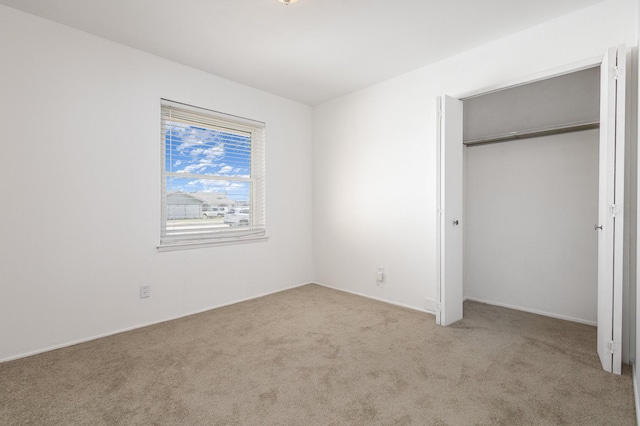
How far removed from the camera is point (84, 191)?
274cm

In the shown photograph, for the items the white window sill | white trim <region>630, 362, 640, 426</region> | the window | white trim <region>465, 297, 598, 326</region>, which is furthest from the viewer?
the window

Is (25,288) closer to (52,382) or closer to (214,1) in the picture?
(52,382)

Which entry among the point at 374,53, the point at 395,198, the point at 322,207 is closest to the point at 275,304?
the point at 322,207

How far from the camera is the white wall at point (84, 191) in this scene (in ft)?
8.00

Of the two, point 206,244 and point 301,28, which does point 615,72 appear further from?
point 206,244

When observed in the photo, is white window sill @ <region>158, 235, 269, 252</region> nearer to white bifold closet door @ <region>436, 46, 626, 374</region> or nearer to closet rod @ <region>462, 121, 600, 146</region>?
closet rod @ <region>462, 121, 600, 146</region>

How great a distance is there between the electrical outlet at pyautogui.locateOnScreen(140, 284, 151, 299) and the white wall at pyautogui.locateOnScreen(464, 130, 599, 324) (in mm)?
3471

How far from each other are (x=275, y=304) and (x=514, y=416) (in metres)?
2.50

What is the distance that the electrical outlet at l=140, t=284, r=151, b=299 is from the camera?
3072 mm

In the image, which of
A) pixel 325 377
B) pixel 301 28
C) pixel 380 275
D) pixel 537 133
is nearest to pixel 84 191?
pixel 301 28

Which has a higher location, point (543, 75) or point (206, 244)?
point (543, 75)

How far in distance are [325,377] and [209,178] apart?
8.07 ft

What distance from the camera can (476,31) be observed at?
274 centimetres

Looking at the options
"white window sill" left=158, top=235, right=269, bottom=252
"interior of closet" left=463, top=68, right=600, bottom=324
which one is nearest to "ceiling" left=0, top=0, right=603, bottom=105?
"interior of closet" left=463, top=68, right=600, bottom=324
